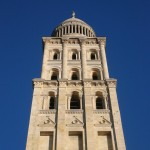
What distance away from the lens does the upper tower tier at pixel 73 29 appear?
153 feet

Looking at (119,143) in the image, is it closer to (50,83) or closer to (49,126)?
(49,126)

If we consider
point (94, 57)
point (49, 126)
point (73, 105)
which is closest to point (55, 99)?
point (73, 105)

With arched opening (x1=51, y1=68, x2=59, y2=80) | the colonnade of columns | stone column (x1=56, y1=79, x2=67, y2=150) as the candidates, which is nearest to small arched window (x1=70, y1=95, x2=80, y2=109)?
stone column (x1=56, y1=79, x2=67, y2=150)

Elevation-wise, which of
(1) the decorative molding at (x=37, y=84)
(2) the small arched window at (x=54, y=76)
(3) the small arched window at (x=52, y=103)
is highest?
(2) the small arched window at (x=54, y=76)

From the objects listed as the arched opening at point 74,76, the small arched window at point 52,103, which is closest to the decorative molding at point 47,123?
the small arched window at point 52,103

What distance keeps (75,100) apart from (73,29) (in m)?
15.4

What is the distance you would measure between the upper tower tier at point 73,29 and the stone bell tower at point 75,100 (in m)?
2.23

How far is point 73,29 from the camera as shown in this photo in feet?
156

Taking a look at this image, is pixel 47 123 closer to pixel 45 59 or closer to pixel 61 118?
pixel 61 118

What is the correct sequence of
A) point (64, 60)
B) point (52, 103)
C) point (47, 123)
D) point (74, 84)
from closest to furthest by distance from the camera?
point (47, 123), point (52, 103), point (74, 84), point (64, 60)

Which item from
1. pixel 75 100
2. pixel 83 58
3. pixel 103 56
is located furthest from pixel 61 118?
pixel 103 56

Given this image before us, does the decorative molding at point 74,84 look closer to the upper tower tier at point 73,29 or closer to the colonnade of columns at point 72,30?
the upper tower tier at point 73,29

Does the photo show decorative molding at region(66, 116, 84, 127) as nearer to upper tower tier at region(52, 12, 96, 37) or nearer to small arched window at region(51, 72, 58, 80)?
small arched window at region(51, 72, 58, 80)

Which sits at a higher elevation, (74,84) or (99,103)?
(74,84)
